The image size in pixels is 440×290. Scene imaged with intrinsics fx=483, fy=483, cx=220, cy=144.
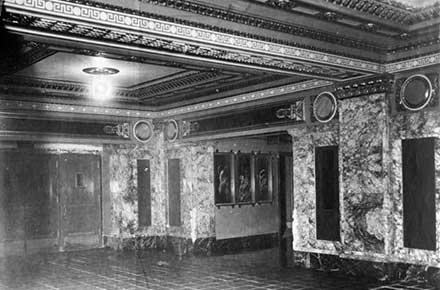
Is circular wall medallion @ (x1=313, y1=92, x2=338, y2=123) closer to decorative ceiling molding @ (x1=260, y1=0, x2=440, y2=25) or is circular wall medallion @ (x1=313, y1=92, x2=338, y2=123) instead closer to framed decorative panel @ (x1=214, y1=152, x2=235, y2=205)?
decorative ceiling molding @ (x1=260, y1=0, x2=440, y2=25)

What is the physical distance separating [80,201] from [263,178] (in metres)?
5.05

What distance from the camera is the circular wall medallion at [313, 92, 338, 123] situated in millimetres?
8883

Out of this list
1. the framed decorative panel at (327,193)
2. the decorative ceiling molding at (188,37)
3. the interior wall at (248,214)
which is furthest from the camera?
the interior wall at (248,214)

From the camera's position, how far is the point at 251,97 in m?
10.4

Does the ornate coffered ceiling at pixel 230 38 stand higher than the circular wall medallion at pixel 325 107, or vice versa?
the ornate coffered ceiling at pixel 230 38

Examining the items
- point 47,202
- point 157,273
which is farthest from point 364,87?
point 47,202

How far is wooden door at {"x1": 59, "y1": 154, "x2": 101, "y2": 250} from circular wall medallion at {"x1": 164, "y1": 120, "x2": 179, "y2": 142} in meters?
1.98

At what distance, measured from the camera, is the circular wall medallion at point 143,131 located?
42.8 ft

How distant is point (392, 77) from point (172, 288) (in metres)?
4.98

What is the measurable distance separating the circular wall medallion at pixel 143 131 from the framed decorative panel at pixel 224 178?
2.04 metres

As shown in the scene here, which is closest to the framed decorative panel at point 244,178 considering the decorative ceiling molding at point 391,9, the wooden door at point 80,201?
the wooden door at point 80,201

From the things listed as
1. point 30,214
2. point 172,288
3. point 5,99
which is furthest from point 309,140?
point 30,214

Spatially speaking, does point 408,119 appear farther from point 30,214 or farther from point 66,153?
point 30,214

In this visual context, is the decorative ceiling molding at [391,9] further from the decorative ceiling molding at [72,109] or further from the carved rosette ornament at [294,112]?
the decorative ceiling molding at [72,109]
